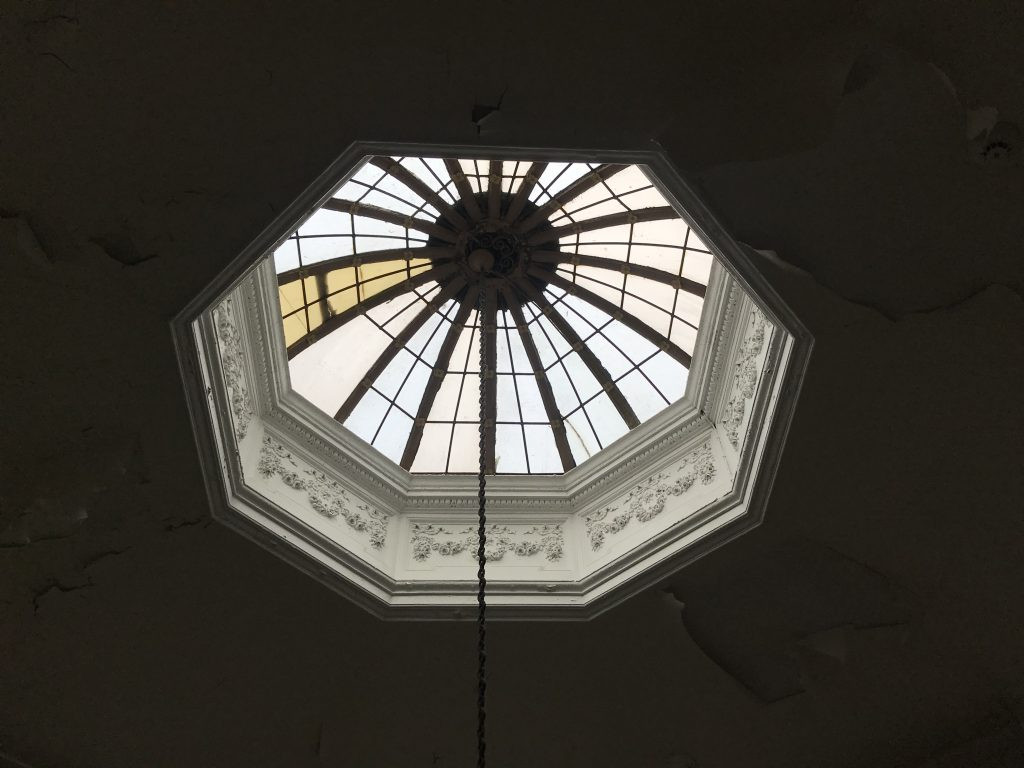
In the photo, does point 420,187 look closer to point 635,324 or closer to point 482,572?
point 635,324

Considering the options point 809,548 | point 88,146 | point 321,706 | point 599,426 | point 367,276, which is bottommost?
point 321,706

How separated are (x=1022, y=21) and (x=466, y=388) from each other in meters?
5.45

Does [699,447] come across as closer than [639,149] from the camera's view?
No

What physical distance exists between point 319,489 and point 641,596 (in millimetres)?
2912

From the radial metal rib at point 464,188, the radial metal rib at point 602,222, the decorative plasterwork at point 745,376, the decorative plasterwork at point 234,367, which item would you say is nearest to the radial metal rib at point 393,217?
the radial metal rib at point 464,188

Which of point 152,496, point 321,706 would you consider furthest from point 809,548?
point 152,496

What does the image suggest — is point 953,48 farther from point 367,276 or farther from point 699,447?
point 367,276

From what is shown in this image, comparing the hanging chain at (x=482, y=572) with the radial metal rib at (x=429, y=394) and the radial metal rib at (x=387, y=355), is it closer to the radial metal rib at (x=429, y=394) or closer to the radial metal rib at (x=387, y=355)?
the radial metal rib at (x=429, y=394)

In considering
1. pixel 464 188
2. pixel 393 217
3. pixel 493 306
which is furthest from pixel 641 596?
pixel 393 217

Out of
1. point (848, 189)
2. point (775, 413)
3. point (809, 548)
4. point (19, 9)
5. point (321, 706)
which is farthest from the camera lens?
point (321, 706)

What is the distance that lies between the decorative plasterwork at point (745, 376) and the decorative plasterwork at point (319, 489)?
126 inches

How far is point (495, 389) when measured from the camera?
8.37 metres

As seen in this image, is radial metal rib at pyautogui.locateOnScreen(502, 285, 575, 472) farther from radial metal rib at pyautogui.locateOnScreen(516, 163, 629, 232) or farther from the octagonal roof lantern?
radial metal rib at pyautogui.locateOnScreen(516, 163, 629, 232)

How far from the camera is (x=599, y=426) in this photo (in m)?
8.27
